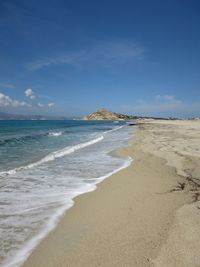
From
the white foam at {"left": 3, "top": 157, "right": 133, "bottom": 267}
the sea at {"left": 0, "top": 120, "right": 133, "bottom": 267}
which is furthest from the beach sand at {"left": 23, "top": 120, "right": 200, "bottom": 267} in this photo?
the sea at {"left": 0, "top": 120, "right": 133, "bottom": 267}

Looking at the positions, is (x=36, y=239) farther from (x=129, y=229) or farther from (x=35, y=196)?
(x=35, y=196)

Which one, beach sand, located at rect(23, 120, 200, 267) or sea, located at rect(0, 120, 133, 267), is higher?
beach sand, located at rect(23, 120, 200, 267)

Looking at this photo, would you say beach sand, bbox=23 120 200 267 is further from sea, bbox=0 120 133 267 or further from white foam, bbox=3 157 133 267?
sea, bbox=0 120 133 267

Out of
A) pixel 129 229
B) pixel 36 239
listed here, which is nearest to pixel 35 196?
pixel 36 239

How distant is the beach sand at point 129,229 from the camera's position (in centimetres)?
319

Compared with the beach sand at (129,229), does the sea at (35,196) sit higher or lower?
lower

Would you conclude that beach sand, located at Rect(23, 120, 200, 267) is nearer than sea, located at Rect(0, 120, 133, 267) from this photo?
Yes

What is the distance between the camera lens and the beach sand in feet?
10.5

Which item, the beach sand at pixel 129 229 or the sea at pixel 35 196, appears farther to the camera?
the sea at pixel 35 196

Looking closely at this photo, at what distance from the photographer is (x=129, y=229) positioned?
4.03 m

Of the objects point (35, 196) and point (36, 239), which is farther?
point (35, 196)

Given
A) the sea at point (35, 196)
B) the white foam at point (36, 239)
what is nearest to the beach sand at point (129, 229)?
the white foam at point (36, 239)

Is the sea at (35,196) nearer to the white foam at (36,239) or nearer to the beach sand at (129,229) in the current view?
the white foam at (36,239)

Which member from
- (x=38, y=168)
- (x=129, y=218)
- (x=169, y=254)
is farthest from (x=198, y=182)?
(x=38, y=168)
